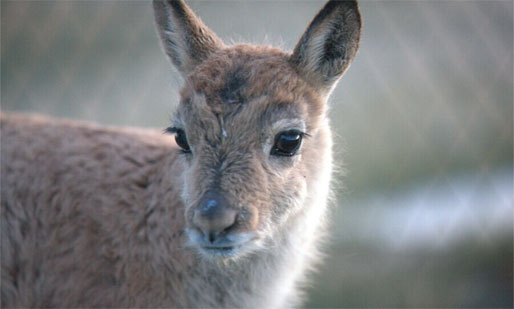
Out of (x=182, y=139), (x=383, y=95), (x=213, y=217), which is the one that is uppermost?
(x=383, y=95)

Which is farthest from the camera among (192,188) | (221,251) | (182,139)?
(182,139)

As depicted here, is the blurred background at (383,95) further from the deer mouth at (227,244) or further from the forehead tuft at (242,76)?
the deer mouth at (227,244)

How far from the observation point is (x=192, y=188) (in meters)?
4.02

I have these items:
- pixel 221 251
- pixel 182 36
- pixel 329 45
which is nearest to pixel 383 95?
pixel 329 45

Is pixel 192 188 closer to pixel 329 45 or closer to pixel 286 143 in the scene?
pixel 286 143

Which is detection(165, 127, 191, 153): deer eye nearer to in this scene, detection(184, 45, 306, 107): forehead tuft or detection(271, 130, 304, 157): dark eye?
detection(184, 45, 306, 107): forehead tuft

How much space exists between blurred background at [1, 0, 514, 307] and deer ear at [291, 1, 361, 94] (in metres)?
4.02

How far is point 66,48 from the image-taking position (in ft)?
29.3

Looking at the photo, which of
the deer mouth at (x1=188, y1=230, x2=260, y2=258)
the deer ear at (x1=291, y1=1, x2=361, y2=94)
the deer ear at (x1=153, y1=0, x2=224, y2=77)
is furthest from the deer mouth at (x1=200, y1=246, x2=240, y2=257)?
the deer ear at (x1=153, y1=0, x2=224, y2=77)

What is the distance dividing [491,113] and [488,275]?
2742 millimetres

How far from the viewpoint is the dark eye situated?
13.6ft

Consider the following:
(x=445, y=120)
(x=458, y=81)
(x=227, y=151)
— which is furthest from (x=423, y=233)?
(x=227, y=151)

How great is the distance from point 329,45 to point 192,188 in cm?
149

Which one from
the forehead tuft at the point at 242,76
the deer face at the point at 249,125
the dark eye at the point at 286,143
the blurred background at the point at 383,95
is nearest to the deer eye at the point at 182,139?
the deer face at the point at 249,125
